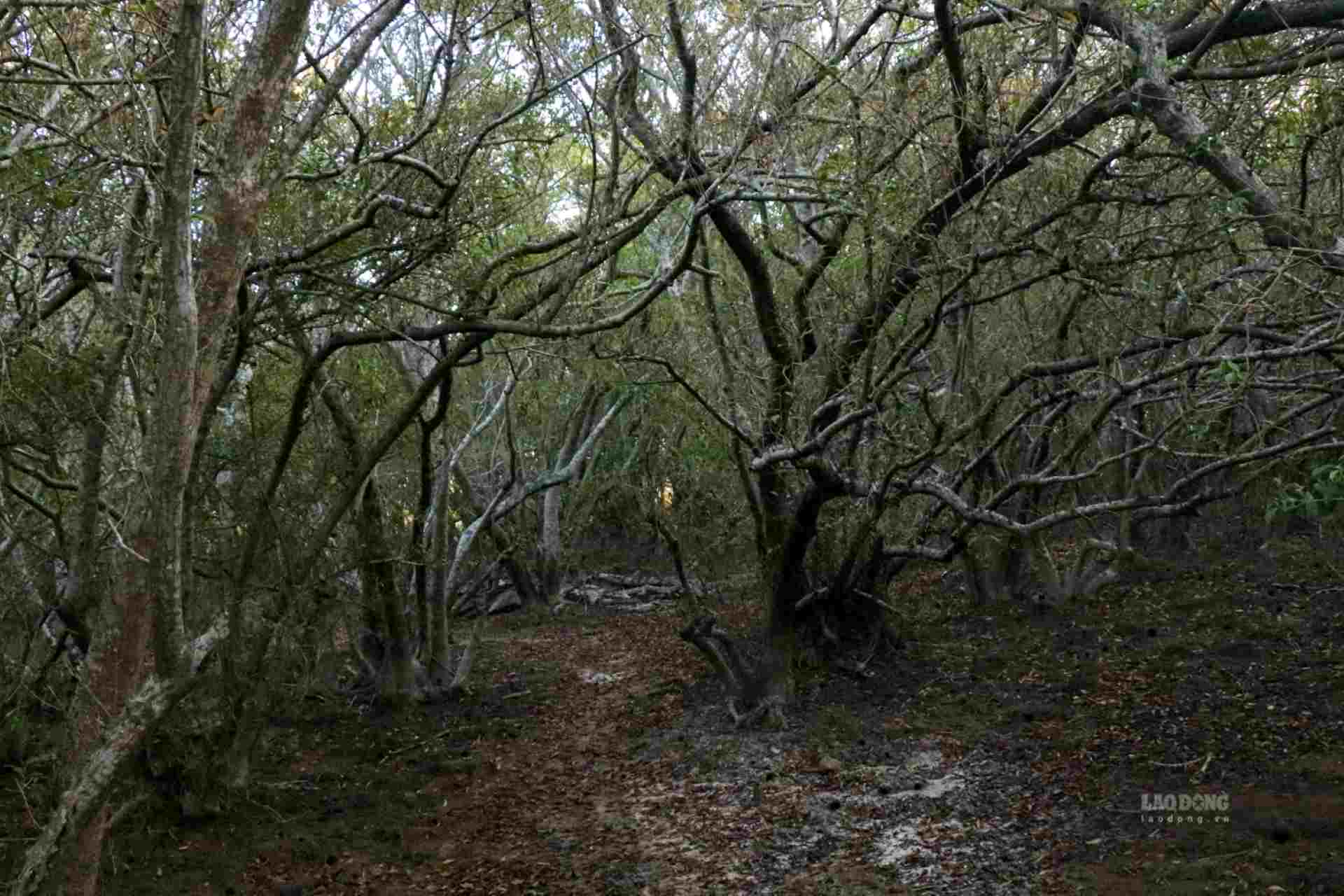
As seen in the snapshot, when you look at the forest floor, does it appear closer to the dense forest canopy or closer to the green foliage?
the dense forest canopy

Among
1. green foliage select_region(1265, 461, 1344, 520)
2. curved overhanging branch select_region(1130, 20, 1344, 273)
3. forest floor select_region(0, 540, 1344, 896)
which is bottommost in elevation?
forest floor select_region(0, 540, 1344, 896)

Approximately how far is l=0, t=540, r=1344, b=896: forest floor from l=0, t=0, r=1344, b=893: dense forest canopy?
793 millimetres

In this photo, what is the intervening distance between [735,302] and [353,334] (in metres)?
5.86

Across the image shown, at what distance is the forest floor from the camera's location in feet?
20.8

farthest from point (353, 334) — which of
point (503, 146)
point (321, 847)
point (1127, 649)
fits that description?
point (1127, 649)

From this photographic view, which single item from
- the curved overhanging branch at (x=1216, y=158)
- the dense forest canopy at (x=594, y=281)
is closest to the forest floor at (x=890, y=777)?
the dense forest canopy at (x=594, y=281)

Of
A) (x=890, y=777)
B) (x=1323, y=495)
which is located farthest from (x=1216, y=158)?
(x=890, y=777)

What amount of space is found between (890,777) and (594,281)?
17.2 feet

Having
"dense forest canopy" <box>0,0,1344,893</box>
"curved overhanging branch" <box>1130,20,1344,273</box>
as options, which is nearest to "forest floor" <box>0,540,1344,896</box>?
"dense forest canopy" <box>0,0,1344,893</box>

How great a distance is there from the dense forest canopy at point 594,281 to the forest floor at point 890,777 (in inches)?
31.2

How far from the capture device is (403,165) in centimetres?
710

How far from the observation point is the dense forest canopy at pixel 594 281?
5000mm

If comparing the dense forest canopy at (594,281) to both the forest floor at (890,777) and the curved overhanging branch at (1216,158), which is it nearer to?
the curved overhanging branch at (1216,158)

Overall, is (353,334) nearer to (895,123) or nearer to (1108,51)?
(895,123)
